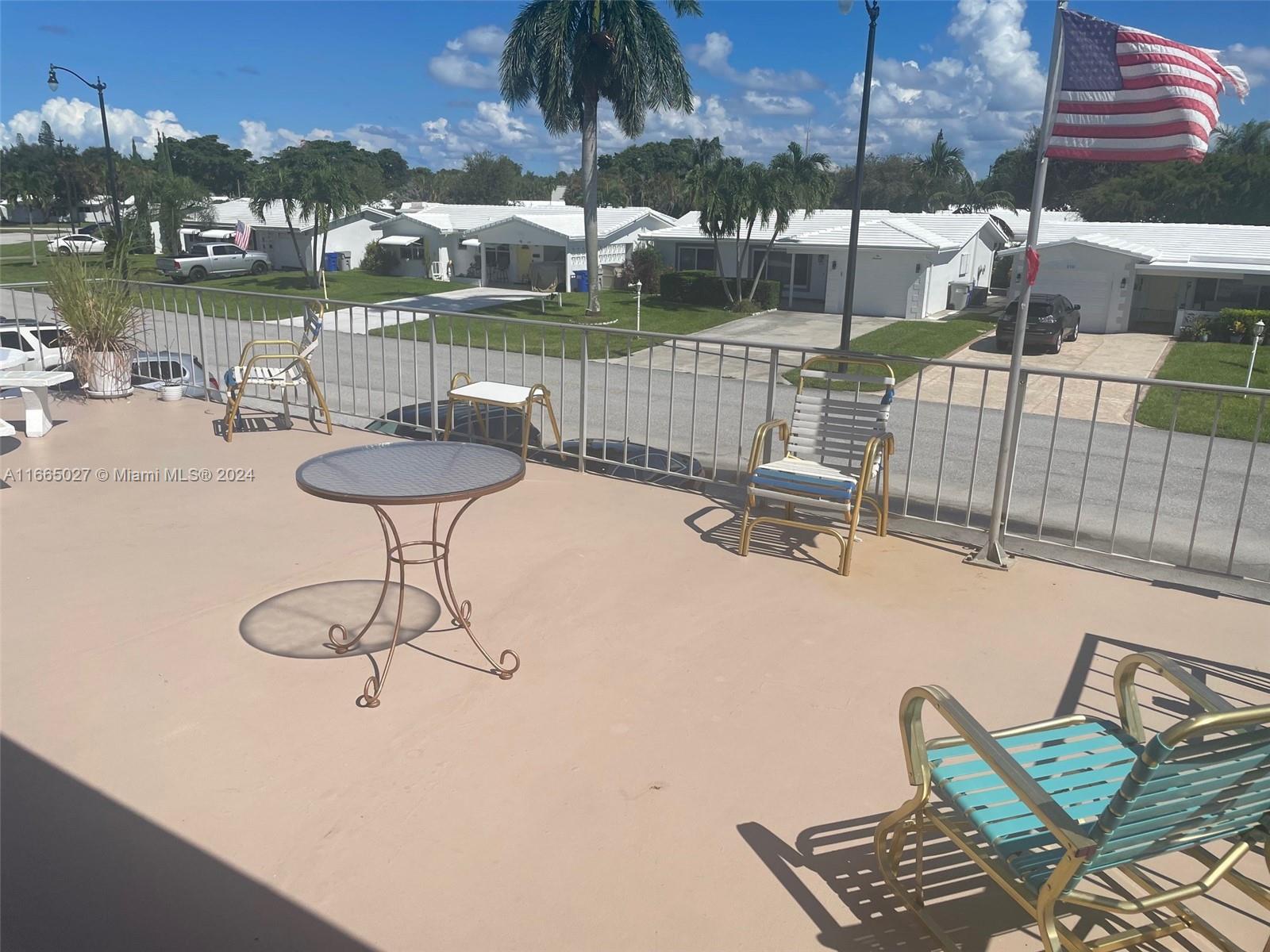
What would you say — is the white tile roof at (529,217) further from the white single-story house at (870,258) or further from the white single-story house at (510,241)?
the white single-story house at (870,258)

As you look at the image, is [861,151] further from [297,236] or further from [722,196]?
[297,236]

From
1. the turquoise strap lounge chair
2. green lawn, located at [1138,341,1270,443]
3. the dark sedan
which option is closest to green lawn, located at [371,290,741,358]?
the dark sedan

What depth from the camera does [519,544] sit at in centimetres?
526

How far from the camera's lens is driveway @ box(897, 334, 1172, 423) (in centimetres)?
1579

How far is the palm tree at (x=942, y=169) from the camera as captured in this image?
63.9 meters

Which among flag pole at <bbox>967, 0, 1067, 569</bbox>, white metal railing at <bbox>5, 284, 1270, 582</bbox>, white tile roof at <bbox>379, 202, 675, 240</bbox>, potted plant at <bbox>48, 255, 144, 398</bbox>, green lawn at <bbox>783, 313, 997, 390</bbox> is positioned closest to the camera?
flag pole at <bbox>967, 0, 1067, 569</bbox>

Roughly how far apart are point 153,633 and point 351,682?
1077 millimetres

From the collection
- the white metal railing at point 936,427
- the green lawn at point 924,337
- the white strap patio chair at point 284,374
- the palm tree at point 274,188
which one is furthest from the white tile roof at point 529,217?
the white strap patio chair at point 284,374

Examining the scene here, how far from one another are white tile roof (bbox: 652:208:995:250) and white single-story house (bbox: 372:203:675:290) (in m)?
2.21

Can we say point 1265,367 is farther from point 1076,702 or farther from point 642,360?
point 1076,702

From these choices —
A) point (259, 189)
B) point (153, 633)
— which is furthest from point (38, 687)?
point (259, 189)

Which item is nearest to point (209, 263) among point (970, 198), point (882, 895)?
point (882, 895)

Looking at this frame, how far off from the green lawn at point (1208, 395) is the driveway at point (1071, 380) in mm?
386

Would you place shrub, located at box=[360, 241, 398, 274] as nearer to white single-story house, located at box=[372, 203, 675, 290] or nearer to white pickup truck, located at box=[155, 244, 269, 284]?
white single-story house, located at box=[372, 203, 675, 290]
